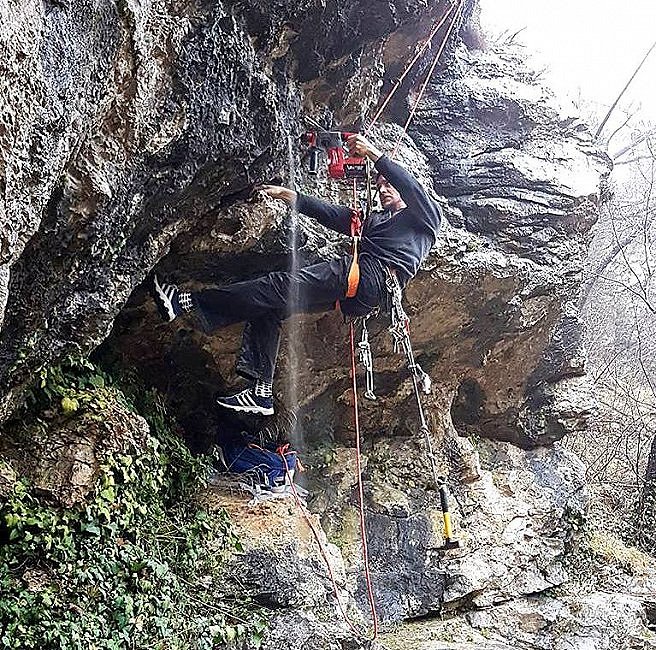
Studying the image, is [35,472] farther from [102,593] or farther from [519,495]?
[519,495]

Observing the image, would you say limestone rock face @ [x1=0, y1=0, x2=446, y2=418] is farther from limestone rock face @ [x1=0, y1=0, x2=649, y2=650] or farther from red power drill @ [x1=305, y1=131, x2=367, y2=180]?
red power drill @ [x1=305, y1=131, x2=367, y2=180]

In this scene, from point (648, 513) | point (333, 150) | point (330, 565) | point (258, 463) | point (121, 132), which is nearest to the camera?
point (121, 132)

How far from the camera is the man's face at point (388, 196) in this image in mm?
4973

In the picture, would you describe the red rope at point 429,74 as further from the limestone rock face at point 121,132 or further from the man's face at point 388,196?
the limestone rock face at point 121,132

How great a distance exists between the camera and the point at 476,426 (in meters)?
7.67

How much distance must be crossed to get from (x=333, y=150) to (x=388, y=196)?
607 mm

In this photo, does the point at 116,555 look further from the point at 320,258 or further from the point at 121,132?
the point at 320,258

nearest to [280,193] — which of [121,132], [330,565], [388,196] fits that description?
[388,196]

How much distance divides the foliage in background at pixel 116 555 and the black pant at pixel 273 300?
884 millimetres

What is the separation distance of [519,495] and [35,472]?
537cm

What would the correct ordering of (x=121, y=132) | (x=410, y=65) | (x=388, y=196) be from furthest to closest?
(x=410, y=65) → (x=388, y=196) → (x=121, y=132)

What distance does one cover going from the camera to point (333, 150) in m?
4.70

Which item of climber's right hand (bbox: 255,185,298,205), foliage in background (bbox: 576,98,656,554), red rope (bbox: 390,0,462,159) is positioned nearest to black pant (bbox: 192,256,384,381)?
climber's right hand (bbox: 255,185,298,205)

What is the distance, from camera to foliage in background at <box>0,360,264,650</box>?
3195mm
